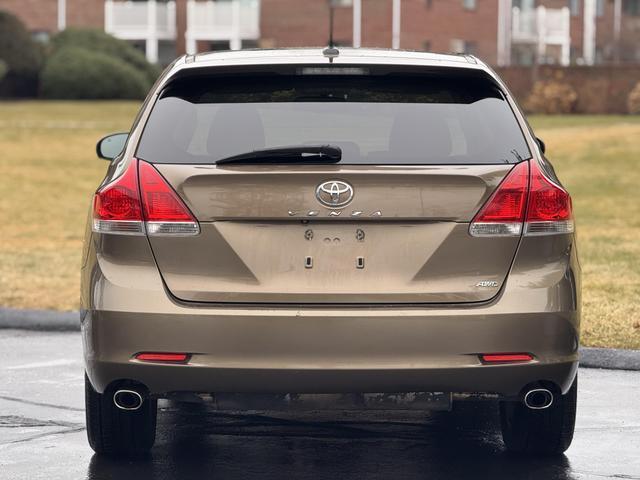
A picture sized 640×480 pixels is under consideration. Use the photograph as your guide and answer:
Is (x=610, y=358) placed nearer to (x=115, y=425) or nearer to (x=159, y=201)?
(x=115, y=425)

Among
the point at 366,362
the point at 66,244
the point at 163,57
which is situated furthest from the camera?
the point at 163,57

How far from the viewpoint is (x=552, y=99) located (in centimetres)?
4647

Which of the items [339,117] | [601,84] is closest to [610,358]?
[339,117]

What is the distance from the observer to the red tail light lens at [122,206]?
227 inches

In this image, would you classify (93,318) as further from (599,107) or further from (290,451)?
(599,107)

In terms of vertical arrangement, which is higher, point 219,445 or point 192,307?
point 192,307

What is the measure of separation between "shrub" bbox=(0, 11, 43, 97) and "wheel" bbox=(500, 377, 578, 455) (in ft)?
160

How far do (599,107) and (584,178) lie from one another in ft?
78.2

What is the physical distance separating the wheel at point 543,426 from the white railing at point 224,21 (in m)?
61.0

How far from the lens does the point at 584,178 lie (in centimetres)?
2442

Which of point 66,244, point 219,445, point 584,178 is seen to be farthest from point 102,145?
point 584,178

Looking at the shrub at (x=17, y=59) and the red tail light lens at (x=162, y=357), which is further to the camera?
the shrub at (x=17, y=59)

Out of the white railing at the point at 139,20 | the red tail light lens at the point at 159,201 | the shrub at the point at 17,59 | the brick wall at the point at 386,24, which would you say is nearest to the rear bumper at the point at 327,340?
the red tail light lens at the point at 159,201

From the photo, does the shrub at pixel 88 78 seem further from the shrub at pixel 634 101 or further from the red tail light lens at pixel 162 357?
the red tail light lens at pixel 162 357
